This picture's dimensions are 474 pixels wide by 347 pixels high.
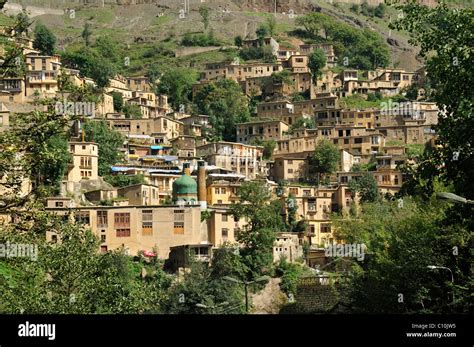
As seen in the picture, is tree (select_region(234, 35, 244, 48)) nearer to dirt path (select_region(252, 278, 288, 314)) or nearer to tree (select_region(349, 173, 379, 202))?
tree (select_region(349, 173, 379, 202))

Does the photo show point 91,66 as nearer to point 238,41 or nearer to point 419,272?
point 238,41

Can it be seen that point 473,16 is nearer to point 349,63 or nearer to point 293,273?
point 293,273

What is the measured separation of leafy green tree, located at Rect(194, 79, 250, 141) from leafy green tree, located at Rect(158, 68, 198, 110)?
221 cm

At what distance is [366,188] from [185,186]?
1786 cm

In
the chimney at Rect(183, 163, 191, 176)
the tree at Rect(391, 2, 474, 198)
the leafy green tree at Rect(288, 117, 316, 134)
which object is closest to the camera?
the tree at Rect(391, 2, 474, 198)

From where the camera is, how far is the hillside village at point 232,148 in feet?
266

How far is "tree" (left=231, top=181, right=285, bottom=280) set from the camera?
251 ft

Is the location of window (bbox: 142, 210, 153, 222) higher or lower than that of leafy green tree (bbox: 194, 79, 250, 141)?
lower

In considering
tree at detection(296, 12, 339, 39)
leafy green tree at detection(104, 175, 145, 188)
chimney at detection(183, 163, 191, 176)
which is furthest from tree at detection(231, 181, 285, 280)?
tree at detection(296, 12, 339, 39)

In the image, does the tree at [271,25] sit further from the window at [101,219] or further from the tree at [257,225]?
the window at [101,219]

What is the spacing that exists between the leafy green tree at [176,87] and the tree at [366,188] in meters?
46.3

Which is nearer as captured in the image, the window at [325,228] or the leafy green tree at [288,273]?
the leafy green tree at [288,273]

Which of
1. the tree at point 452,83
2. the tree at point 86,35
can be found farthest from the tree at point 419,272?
the tree at point 86,35

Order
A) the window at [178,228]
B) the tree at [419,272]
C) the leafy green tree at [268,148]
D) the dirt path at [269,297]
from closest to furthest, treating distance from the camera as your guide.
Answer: the tree at [419,272]
the dirt path at [269,297]
the window at [178,228]
the leafy green tree at [268,148]
